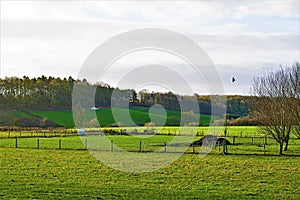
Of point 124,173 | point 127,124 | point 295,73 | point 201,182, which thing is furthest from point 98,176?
point 127,124

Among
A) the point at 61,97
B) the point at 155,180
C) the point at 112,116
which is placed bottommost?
the point at 155,180

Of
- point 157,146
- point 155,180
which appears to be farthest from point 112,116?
point 155,180

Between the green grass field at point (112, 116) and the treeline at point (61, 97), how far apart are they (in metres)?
1.49

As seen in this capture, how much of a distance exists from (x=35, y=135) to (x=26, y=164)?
109 feet

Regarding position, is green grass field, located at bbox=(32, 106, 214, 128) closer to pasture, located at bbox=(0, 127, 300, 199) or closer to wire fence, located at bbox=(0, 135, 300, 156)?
wire fence, located at bbox=(0, 135, 300, 156)

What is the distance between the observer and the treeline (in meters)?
73.9

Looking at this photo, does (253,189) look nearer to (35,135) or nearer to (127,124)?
(35,135)

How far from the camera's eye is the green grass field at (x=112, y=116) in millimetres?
77438

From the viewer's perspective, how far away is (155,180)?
21531 millimetres

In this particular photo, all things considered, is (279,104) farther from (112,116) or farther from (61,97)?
(61,97)

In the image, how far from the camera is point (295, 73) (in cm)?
4475

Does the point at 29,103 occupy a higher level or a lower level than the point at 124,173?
higher

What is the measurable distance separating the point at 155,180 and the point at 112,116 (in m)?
55.4

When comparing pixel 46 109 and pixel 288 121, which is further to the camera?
pixel 46 109
